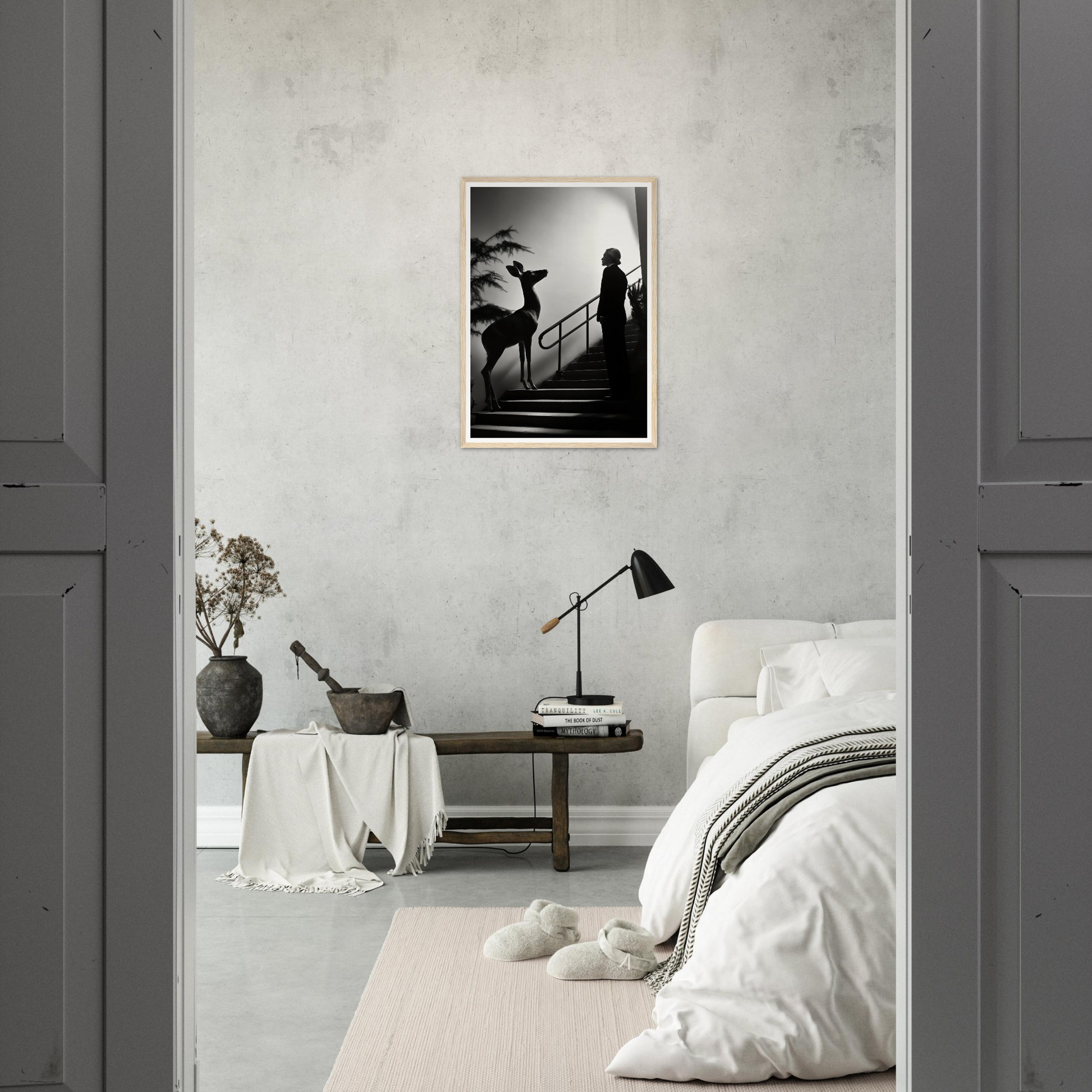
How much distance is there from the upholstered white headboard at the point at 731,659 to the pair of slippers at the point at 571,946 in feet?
3.89

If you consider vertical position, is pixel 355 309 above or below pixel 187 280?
above

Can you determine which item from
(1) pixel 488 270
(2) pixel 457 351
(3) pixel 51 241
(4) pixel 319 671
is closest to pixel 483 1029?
(4) pixel 319 671

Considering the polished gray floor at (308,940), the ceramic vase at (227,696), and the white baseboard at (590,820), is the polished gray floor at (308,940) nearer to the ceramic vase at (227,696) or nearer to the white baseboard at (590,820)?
the white baseboard at (590,820)

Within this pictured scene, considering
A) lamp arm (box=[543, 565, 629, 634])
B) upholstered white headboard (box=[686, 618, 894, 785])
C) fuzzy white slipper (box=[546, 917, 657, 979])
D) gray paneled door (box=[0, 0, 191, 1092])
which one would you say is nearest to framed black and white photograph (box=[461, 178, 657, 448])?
lamp arm (box=[543, 565, 629, 634])

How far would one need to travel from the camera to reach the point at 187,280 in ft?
5.10

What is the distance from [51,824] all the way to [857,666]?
300 cm

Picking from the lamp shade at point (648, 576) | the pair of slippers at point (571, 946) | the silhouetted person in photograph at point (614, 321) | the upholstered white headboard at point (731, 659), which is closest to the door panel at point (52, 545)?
the pair of slippers at point (571, 946)

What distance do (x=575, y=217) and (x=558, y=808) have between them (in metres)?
2.40

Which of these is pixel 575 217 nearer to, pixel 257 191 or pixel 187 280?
pixel 257 191

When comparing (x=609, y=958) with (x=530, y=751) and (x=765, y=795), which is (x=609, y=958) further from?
(x=530, y=751)

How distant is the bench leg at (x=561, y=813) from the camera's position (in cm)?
418

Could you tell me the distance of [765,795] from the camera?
107 inches

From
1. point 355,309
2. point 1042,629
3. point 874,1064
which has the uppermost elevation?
point 355,309

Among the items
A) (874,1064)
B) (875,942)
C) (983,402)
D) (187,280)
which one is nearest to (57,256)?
(187,280)
